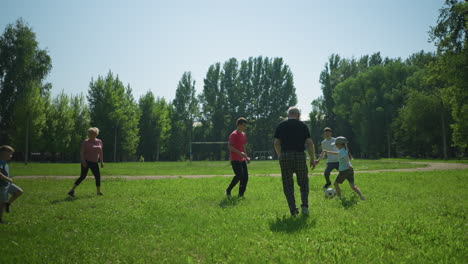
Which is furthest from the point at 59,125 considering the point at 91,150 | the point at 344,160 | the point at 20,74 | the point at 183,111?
the point at 344,160

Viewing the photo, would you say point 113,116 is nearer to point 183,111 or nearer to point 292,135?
point 183,111

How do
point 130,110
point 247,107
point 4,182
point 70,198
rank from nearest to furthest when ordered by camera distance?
point 4,182 → point 70,198 → point 130,110 → point 247,107

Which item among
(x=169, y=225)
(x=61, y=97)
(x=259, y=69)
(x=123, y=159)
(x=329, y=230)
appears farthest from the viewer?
(x=259, y=69)

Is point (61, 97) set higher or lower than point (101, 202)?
higher

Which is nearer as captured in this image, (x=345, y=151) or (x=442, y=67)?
(x=345, y=151)

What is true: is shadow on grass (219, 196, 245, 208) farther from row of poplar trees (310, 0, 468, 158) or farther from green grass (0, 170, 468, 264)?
row of poplar trees (310, 0, 468, 158)

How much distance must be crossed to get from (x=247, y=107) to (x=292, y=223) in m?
64.9

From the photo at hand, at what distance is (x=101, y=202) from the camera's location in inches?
337

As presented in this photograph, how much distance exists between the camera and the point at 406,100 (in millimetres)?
51781

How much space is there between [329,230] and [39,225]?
5.21 meters

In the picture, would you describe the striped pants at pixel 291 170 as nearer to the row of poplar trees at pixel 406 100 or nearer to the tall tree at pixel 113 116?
the row of poplar trees at pixel 406 100

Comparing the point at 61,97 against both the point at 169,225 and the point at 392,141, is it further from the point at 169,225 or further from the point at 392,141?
the point at 392,141

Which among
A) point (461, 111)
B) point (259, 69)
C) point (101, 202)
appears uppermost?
point (259, 69)

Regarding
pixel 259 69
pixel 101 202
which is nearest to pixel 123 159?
pixel 259 69
